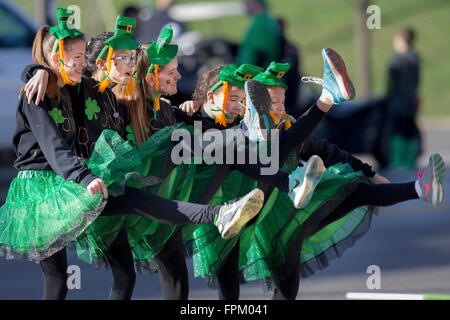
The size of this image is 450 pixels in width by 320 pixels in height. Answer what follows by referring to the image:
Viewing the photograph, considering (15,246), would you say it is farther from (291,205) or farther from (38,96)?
(291,205)

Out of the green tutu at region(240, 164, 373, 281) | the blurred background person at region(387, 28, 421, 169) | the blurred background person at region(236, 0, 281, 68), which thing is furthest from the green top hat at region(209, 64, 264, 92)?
the blurred background person at region(387, 28, 421, 169)

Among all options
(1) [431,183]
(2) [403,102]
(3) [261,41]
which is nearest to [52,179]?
(1) [431,183]

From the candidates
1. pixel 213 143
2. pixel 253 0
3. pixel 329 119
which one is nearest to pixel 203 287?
pixel 213 143

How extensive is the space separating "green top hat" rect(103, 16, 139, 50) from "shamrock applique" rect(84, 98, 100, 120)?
32cm

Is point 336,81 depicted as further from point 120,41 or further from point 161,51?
point 120,41

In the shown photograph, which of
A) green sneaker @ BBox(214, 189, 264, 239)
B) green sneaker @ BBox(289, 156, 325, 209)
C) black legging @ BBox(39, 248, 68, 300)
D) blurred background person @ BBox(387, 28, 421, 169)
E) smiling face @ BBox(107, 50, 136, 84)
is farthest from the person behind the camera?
blurred background person @ BBox(387, 28, 421, 169)

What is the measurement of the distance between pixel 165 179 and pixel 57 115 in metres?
0.68

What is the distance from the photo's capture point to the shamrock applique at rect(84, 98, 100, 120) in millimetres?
5938

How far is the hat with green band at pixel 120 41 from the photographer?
6.03 metres

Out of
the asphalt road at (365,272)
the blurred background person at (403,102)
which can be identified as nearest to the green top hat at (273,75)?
the asphalt road at (365,272)

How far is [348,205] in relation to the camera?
634cm

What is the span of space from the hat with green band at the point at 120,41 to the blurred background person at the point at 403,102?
8.28 m

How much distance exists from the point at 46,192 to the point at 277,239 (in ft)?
4.37

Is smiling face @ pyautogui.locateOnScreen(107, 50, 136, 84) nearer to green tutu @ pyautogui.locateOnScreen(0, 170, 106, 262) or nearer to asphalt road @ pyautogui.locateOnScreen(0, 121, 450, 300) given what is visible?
green tutu @ pyautogui.locateOnScreen(0, 170, 106, 262)
